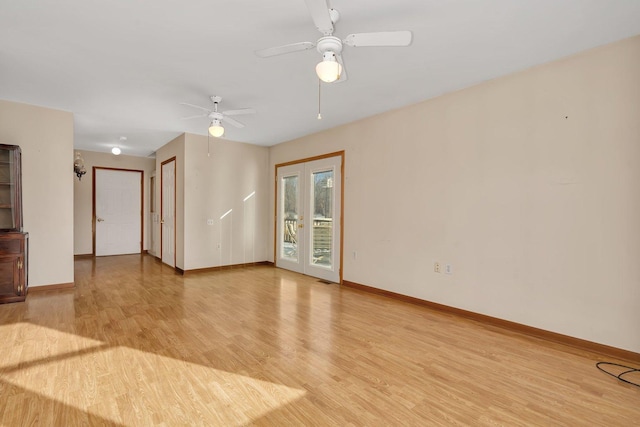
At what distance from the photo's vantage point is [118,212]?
7945mm

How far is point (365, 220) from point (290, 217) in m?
2.08

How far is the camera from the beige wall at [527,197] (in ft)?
8.84

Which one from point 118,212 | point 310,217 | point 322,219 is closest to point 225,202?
point 310,217

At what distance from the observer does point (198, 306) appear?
3.98 m

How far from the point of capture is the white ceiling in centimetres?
227

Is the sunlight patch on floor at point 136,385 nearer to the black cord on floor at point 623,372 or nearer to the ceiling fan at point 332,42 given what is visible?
the ceiling fan at point 332,42

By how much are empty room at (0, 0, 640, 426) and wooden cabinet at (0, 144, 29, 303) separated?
0.09ft

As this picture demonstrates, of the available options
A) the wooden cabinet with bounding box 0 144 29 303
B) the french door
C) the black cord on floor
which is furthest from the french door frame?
the wooden cabinet with bounding box 0 144 29 303

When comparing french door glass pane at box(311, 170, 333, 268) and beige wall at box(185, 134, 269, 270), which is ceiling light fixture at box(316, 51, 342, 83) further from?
beige wall at box(185, 134, 269, 270)

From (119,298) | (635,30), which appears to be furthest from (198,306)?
(635,30)

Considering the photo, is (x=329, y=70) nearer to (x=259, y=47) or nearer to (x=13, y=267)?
(x=259, y=47)

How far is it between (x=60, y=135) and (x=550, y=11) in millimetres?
6047

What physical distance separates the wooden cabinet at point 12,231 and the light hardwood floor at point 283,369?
0.75 feet

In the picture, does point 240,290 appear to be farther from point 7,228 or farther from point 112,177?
point 112,177
